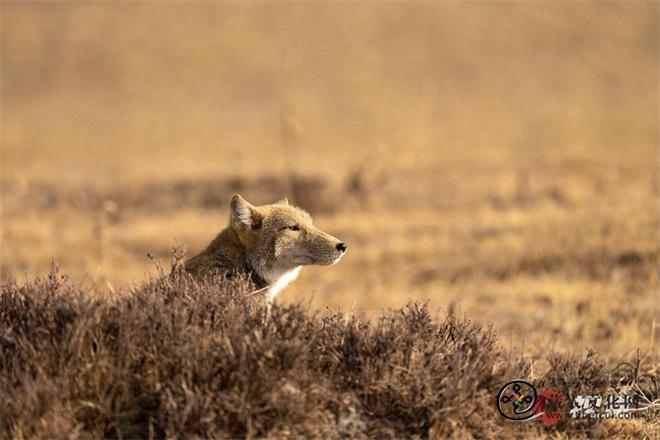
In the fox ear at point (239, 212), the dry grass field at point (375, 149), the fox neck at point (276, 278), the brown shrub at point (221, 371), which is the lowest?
the brown shrub at point (221, 371)

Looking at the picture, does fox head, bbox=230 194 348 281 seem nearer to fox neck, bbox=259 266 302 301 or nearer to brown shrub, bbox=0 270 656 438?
fox neck, bbox=259 266 302 301

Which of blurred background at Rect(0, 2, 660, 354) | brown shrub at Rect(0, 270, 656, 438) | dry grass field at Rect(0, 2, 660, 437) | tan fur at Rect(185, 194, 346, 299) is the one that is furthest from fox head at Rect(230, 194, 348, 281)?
brown shrub at Rect(0, 270, 656, 438)

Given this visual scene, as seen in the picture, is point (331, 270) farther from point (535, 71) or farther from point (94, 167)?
point (535, 71)

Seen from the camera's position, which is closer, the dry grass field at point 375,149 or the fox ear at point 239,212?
the fox ear at point 239,212

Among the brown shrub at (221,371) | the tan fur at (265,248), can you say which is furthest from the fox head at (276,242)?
the brown shrub at (221,371)

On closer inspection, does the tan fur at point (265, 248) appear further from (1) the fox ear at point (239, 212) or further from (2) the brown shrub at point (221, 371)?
(2) the brown shrub at point (221, 371)

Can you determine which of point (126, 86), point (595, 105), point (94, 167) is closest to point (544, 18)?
point (595, 105)

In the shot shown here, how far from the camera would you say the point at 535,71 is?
51.2 metres

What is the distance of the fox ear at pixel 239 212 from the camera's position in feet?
23.0

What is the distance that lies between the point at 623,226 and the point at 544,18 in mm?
44093

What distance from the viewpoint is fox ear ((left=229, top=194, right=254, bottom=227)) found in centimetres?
701

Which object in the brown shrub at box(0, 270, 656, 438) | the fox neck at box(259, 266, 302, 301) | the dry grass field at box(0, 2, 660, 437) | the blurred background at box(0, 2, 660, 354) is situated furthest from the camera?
the blurred background at box(0, 2, 660, 354)

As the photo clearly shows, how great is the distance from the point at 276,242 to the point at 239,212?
16.9 inches

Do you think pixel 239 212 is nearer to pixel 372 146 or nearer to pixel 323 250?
pixel 323 250
